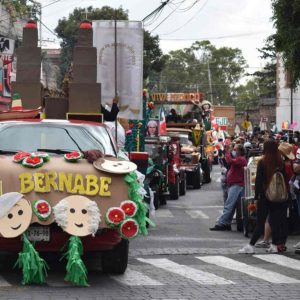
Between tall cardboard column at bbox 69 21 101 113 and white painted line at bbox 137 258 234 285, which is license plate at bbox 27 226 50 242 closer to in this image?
white painted line at bbox 137 258 234 285

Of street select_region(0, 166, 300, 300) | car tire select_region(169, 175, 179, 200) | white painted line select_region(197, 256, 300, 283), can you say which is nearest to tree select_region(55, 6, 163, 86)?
car tire select_region(169, 175, 179, 200)

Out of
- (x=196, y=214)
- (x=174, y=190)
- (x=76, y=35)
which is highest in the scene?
(x=76, y=35)

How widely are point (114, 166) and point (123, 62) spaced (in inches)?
315

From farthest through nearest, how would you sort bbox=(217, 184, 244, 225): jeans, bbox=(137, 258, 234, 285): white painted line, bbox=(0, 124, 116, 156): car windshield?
bbox=(217, 184, 244, 225): jeans < bbox=(0, 124, 116, 156): car windshield < bbox=(137, 258, 234, 285): white painted line

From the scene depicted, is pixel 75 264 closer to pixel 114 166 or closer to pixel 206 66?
pixel 114 166

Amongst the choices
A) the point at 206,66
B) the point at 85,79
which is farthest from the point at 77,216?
the point at 206,66

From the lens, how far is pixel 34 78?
14914 millimetres

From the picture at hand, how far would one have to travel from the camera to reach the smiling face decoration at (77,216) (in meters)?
9.31

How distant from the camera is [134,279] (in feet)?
33.5

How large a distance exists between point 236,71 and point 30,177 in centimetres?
11118

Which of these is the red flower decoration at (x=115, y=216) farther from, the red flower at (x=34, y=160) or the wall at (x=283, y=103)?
the wall at (x=283, y=103)

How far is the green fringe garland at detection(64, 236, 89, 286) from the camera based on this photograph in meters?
9.27

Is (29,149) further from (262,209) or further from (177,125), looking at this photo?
(177,125)

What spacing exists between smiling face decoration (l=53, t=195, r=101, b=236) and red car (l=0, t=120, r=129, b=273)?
0.53ft
